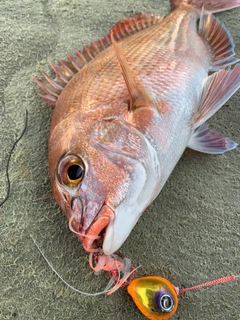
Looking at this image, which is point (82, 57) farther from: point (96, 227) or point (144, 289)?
point (144, 289)

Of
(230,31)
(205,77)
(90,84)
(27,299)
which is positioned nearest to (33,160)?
(90,84)

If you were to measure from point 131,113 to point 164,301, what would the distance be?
0.71 m

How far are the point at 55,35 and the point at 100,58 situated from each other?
0.48 meters

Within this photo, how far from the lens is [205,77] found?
1657mm

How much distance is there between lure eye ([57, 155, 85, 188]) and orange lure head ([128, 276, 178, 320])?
0.53 m

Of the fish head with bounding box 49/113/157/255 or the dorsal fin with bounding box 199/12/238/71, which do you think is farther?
the dorsal fin with bounding box 199/12/238/71

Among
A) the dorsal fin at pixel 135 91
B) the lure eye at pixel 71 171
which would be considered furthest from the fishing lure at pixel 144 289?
the dorsal fin at pixel 135 91

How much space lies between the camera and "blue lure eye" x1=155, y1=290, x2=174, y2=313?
141 centimetres

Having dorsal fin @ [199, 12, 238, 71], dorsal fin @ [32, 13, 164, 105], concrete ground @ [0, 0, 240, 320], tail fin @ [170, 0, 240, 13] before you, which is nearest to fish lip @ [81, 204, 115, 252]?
concrete ground @ [0, 0, 240, 320]

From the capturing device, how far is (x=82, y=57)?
1646 millimetres

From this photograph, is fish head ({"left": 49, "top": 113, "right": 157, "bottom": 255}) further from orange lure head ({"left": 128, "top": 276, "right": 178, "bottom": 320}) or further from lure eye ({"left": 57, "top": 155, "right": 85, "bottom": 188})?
orange lure head ({"left": 128, "top": 276, "right": 178, "bottom": 320})

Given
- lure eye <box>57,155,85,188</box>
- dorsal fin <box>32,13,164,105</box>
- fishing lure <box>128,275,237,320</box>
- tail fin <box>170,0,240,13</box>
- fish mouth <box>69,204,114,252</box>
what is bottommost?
fishing lure <box>128,275,237,320</box>

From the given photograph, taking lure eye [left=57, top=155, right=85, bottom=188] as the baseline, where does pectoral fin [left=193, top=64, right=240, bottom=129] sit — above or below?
above

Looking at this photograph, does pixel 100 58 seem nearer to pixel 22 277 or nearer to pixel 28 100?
pixel 28 100
